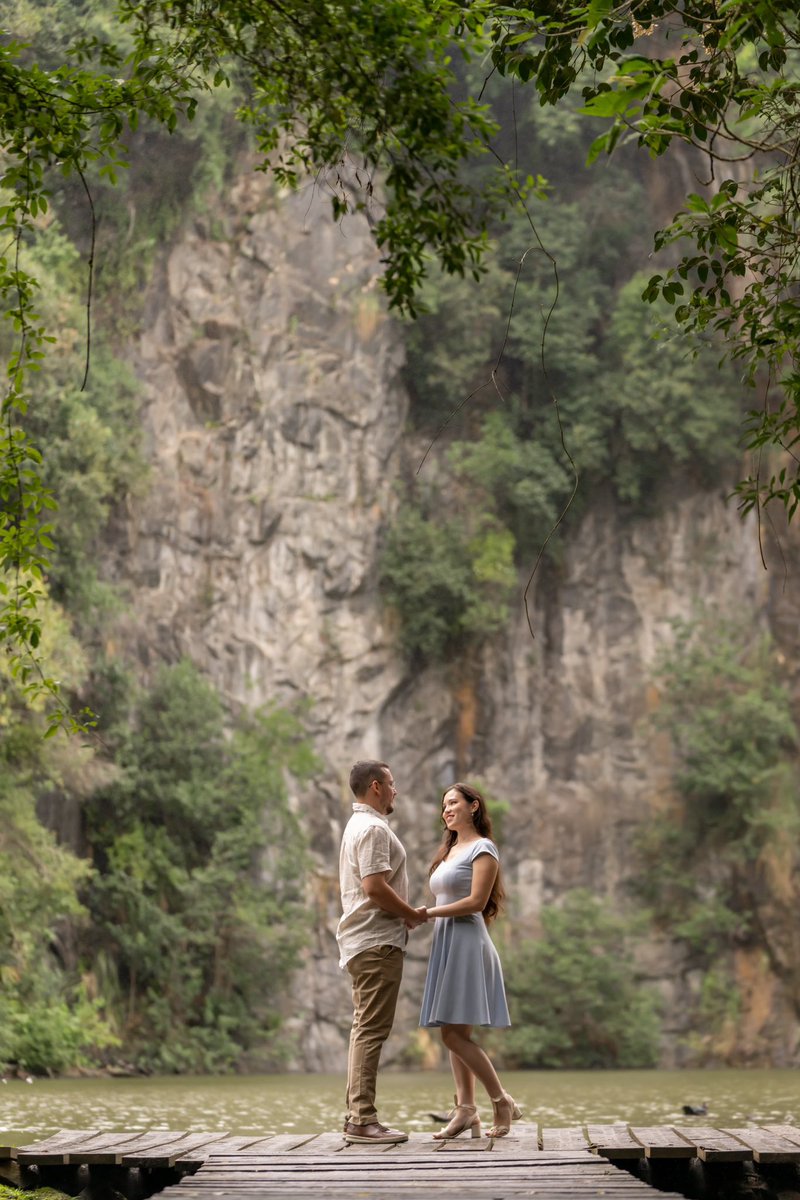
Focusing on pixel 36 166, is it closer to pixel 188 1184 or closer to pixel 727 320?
pixel 727 320

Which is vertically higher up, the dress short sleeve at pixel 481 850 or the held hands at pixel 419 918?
the dress short sleeve at pixel 481 850

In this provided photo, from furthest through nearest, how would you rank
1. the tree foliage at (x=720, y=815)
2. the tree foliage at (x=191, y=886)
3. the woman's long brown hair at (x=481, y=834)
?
1. the tree foliage at (x=720, y=815)
2. the tree foliage at (x=191, y=886)
3. the woman's long brown hair at (x=481, y=834)

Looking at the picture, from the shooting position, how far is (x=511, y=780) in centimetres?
2742

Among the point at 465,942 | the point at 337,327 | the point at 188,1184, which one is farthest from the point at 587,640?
the point at 188,1184

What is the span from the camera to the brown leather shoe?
712 centimetres

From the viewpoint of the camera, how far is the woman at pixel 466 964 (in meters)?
7.43

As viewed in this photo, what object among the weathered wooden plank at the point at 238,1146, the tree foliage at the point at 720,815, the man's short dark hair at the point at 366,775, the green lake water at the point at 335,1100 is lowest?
the green lake water at the point at 335,1100

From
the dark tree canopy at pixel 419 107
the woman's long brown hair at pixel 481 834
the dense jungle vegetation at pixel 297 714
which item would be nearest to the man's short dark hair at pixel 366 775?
the woman's long brown hair at pixel 481 834

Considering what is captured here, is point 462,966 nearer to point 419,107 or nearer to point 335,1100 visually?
point 419,107

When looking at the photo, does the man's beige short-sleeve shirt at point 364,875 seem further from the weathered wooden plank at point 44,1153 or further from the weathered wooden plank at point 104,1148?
the weathered wooden plank at point 44,1153

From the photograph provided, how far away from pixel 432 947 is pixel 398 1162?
1302mm

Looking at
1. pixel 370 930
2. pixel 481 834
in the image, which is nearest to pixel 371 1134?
pixel 370 930

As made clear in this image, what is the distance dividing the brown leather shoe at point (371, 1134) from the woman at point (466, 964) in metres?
0.24

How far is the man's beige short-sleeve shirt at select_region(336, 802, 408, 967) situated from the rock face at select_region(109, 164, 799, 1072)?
17.2 m
